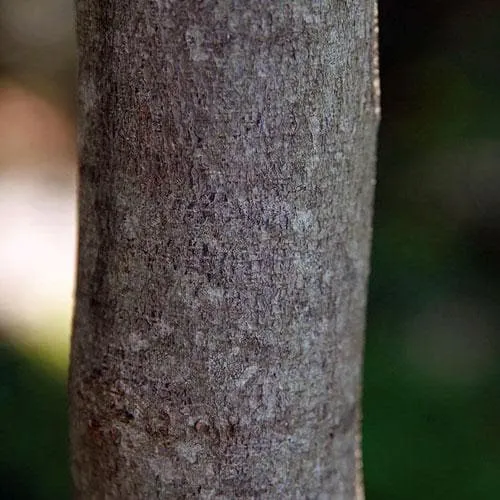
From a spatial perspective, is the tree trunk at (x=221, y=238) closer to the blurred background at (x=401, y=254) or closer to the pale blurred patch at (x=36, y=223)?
the blurred background at (x=401, y=254)

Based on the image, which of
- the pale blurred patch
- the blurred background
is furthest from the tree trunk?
the pale blurred patch

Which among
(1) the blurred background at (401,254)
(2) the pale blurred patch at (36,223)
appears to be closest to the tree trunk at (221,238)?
(1) the blurred background at (401,254)

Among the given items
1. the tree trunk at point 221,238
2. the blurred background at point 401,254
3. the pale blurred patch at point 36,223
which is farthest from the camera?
the pale blurred patch at point 36,223

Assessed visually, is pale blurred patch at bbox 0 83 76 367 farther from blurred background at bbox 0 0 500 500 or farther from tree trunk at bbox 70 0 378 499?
tree trunk at bbox 70 0 378 499

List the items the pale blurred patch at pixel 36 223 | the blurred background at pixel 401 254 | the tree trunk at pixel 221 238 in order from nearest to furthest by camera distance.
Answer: the tree trunk at pixel 221 238 < the blurred background at pixel 401 254 < the pale blurred patch at pixel 36 223

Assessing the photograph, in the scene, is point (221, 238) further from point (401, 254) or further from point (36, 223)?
point (36, 223)

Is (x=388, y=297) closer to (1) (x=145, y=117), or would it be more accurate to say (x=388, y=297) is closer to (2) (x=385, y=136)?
(2) (x=385, y=136)
